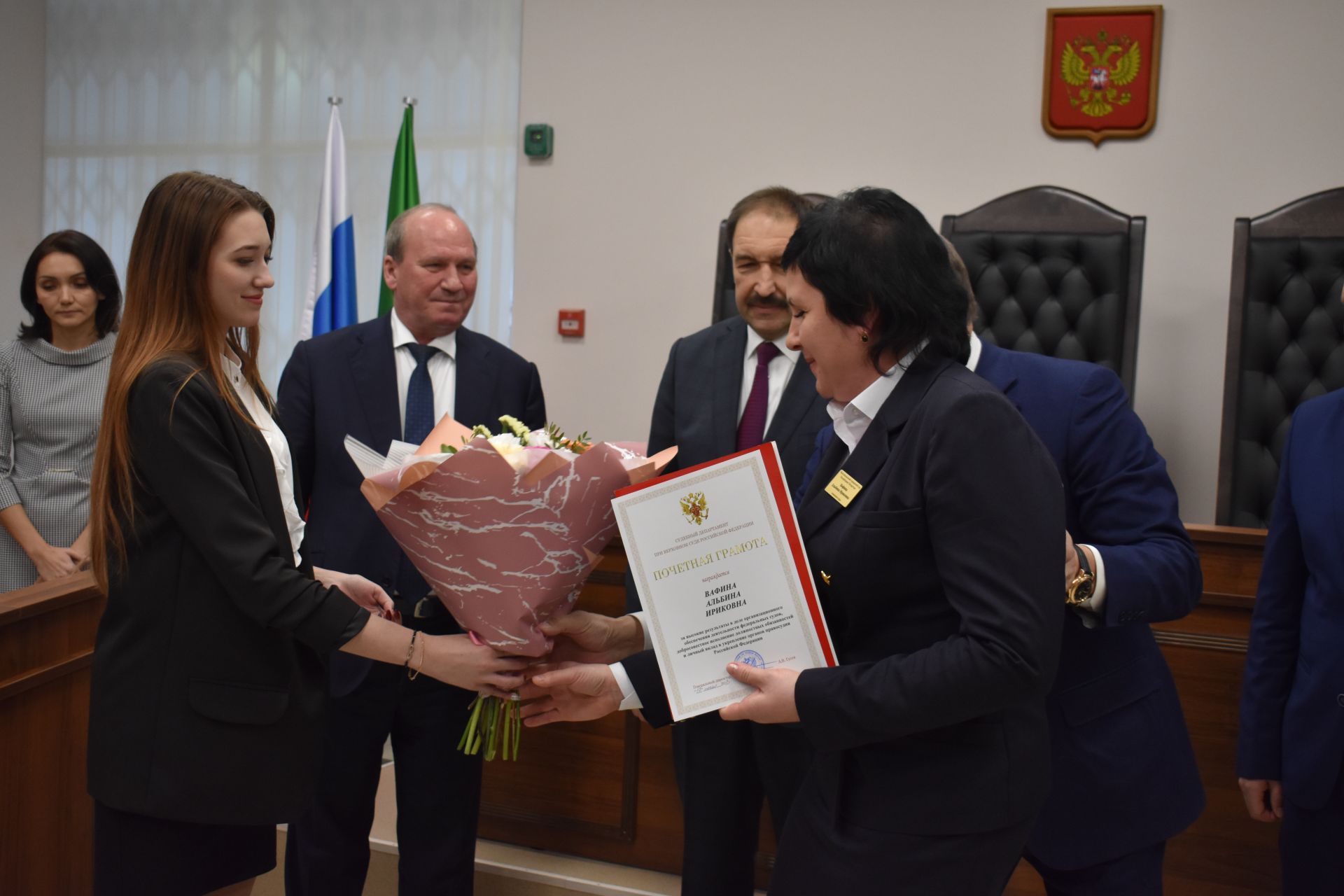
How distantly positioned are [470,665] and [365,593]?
0.38 metres

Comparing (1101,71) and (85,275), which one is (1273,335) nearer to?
(1101,71)

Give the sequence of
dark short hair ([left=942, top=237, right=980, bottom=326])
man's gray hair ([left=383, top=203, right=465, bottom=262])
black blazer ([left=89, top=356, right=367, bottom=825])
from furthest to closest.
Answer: man's gray hair ([left=383, top=203, right=465, bottom=262]) → black blazer ([left=89, top=356, right=367, bottom=825]) → dark short hair ([left=942, top=237, right=980, bottom=326])

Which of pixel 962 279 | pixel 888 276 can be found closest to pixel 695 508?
pixel 888 276

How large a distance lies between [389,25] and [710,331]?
3858 mm

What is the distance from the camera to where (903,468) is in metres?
1.28

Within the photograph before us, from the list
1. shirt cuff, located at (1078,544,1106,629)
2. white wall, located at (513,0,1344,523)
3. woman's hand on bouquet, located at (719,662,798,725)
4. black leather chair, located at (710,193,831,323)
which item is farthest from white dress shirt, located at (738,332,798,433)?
white wall, located at (513,0,1344,523)

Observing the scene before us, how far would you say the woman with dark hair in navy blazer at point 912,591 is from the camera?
1206 mm

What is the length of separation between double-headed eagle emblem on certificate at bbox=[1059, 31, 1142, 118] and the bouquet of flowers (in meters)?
3.34

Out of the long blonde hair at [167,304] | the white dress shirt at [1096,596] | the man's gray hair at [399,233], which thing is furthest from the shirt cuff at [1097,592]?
the man's gray hair at [399,233]

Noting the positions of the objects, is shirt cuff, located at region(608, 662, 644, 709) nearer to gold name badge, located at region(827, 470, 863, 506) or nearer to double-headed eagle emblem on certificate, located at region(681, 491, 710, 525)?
double-headed eagle emblem on certificate, located at region(681, 491, 710, 525)

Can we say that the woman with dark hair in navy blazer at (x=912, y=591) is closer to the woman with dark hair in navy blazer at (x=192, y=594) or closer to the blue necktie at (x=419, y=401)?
the woman with dark hair in navy blazer at (x=192, y=594)

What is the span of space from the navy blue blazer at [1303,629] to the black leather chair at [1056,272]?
2086mm

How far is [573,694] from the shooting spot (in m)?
1.67

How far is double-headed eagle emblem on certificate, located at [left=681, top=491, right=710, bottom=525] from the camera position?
1370 mm
